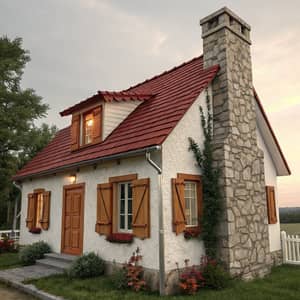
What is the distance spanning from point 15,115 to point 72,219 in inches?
467

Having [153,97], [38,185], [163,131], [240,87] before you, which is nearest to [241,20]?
[240,87]

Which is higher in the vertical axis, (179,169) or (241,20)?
(241,20)

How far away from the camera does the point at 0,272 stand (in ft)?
26.9

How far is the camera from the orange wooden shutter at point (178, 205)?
637 centimetres

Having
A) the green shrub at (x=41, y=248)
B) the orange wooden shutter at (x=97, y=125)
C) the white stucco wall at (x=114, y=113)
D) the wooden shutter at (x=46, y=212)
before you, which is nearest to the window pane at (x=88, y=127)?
the orange wooden shutter at (x=97, y=125)

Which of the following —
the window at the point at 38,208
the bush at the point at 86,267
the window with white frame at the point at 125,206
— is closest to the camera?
the bush at the point at 86,267

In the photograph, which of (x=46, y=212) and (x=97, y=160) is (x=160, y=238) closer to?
(x=97, y=160)

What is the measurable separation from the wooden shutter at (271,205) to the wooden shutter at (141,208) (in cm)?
524

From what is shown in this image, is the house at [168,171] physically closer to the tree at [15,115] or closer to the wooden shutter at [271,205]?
→ the wooden shutter at [271,205]

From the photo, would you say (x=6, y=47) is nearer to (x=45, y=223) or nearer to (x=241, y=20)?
(x=45, y=223)

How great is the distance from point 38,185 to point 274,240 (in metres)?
8.77

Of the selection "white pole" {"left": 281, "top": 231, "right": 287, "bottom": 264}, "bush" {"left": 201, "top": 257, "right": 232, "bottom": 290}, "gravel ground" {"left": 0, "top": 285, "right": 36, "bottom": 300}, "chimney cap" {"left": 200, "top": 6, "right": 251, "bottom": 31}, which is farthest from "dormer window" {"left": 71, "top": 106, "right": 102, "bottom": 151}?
"white pole" {"left": 281, "top": 231, "right": 287, "bottom": 264}

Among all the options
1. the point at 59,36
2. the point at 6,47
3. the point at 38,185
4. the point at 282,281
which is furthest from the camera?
the point at 6,47

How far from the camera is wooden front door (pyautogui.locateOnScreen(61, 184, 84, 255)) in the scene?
8695 millimetres
